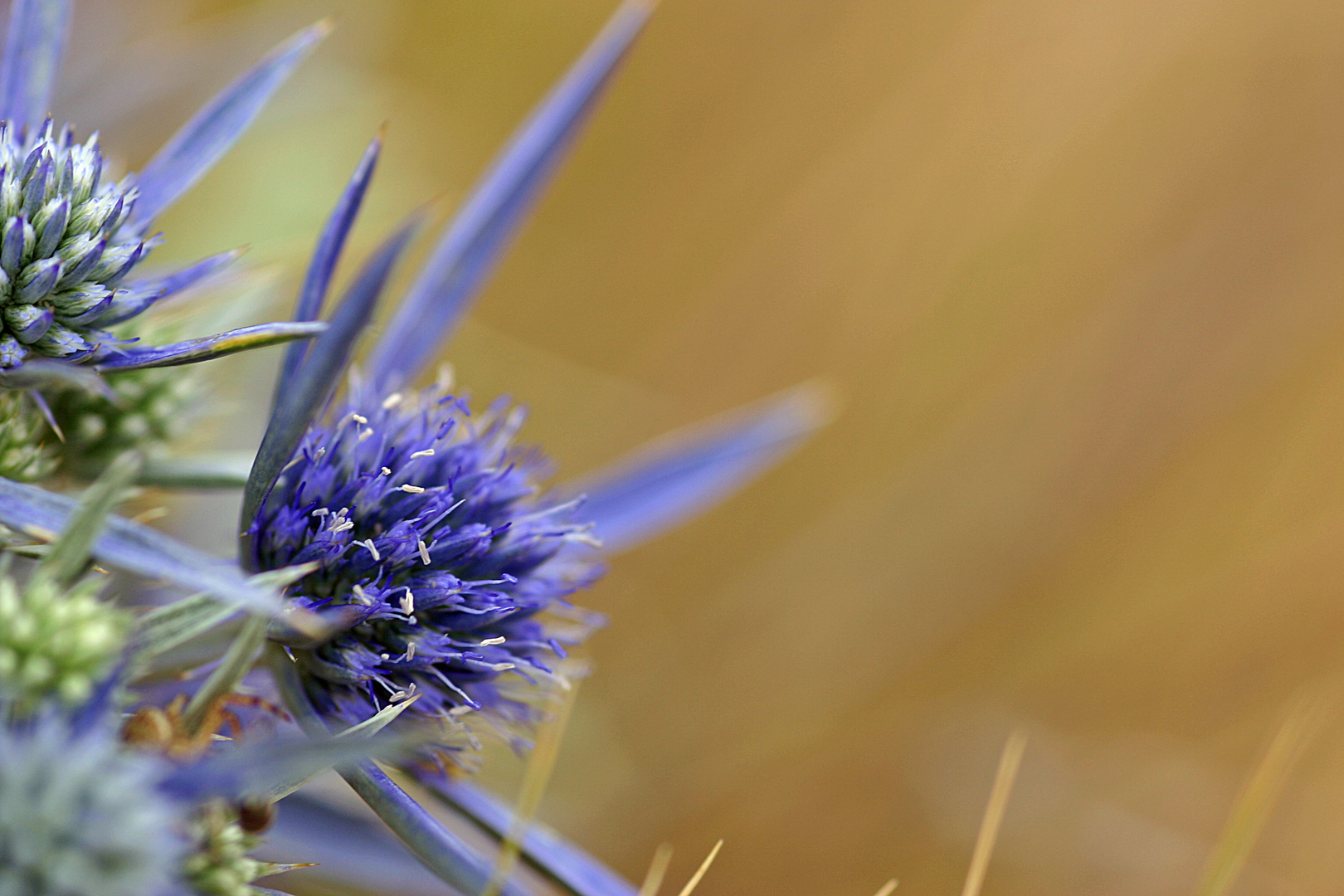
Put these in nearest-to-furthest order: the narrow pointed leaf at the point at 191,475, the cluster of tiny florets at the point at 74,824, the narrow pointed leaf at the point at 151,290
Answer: the cluster of tiny florets at the point at 74,824 < the narrow pointed leaf at the point at 151,290 < the narrow pointed leaf at the point at 191,475

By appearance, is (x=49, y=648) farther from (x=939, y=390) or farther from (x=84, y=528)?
(x=939, y=390)

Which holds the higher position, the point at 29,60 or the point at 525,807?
the point at 29,60

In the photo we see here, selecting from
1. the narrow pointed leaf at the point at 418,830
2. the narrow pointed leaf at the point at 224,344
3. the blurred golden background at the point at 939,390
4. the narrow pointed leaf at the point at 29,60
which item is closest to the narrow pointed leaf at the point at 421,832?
the narrow pointed leaf at the point at 418,830

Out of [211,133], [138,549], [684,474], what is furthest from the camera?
[684,474]

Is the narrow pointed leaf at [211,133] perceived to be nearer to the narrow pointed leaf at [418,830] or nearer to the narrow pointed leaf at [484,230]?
the narrow pointed leaf at [484,230]

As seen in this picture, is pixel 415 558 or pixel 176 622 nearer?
pixel 176 622

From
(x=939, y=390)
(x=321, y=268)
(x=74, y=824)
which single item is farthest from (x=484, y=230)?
(x=939, y=390)

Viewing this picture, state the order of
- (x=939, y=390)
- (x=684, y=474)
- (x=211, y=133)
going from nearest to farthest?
(x=211, y=133), (x=684, y=474), (x=939, y=390)
